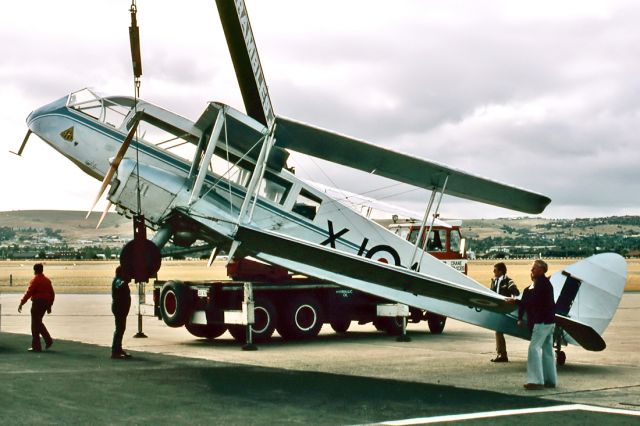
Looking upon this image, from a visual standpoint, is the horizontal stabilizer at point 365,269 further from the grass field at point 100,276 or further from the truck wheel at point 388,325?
the grass field at point 100,276

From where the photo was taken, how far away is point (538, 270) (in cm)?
1158

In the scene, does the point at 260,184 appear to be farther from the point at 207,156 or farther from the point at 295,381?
the point at 295,381

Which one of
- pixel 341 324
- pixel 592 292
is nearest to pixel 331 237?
pixel 341 324

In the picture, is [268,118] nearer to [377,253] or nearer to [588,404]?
[377,253]

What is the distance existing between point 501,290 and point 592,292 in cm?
175

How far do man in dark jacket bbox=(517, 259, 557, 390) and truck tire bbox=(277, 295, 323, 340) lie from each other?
24.3ft

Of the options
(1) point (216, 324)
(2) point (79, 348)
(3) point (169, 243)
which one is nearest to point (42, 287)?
(2) point (79, 348)

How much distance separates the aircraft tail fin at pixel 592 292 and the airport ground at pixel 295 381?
0.81 metres

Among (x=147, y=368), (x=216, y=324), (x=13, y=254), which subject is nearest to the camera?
(x=147, y=368)

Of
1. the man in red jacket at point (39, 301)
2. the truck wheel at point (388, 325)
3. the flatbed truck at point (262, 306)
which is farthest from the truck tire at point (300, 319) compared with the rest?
the man in red jacket at point (39, 301)

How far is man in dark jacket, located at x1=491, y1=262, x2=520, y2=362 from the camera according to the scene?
14.3 meters

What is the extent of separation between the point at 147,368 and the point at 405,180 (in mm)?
5654

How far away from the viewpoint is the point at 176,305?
17250 mm

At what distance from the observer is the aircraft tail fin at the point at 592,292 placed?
13070 millimetres
